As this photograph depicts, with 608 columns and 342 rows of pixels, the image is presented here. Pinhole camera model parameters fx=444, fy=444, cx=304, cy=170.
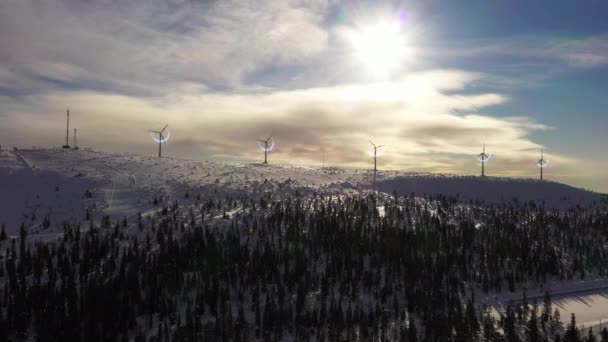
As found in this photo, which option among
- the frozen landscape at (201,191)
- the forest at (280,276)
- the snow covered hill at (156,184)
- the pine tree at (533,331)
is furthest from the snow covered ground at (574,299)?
the snow covered hill at (156,184)

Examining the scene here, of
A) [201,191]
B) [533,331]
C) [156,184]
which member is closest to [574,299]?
[533,331]

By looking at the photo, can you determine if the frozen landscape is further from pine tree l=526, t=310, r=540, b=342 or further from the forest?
pine tree l=526, t=310, r=540, b=342

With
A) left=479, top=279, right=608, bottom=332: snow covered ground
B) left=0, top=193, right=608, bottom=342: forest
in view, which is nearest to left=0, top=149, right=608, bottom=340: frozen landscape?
left=479, top=279, right=608, bottom=332: snow covered ground

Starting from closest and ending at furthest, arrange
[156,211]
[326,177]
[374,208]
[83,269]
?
1. [83,269]
2. [156,211]
3. [374,208]
4. [326,177]

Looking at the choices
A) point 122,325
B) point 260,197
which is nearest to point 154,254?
point 122,325

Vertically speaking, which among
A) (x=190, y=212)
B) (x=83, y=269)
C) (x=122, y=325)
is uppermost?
(x=190, y=212)

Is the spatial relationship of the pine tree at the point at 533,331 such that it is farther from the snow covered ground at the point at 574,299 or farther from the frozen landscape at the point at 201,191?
the snow covered ground at the point at 574,299

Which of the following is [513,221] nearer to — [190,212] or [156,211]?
[190,212]

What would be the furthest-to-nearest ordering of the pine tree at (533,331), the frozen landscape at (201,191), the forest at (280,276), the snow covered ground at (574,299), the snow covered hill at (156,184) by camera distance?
1. the snow covered hill at (156,184)
2. the frozen landscape at (201,191)
3. the snow covered ground at (574,299)
4. the forest at (280,276)
5. the pine tree at (533,331)
